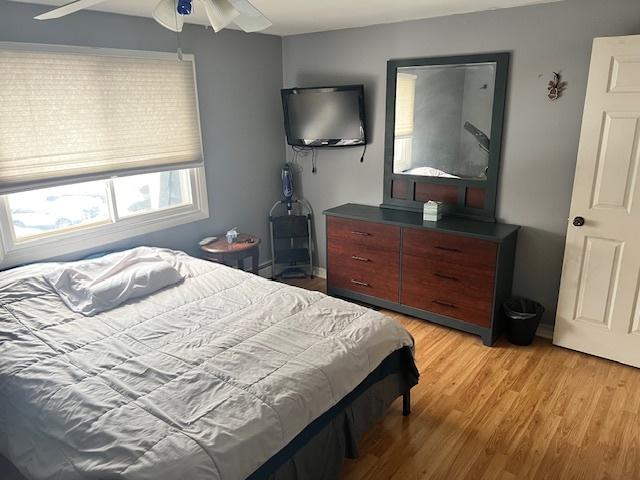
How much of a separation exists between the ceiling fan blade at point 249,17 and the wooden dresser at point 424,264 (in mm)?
1929

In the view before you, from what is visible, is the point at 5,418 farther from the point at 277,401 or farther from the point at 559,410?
the point at 559,410

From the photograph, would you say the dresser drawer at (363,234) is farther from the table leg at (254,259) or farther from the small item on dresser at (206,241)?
the small item on dresser at (206,241)

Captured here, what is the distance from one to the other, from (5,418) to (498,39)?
3597mm

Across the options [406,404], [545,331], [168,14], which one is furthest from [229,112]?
[545,331]

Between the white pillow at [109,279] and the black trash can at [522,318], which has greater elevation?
the white pillow at [109,279]

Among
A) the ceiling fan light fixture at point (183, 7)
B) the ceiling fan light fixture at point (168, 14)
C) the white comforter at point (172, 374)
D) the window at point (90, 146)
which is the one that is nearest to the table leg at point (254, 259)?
the window at point (90, 146)

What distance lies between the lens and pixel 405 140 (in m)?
3.85

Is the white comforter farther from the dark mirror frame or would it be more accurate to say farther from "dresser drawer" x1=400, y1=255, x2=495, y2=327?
the dark mirror frame

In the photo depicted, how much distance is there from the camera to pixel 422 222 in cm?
354

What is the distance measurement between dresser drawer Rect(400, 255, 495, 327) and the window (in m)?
1.89

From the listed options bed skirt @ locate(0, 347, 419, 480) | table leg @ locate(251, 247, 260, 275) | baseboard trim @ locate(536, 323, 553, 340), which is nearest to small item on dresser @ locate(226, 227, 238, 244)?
table leg @ locate(251, 247, 260, 275)

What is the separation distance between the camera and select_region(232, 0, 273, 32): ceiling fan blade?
1.85 m

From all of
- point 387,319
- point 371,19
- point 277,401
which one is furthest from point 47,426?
point 371,19

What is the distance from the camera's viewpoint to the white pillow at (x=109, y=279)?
2619 millimetres
